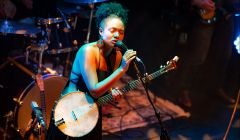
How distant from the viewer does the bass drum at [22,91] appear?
170 inches

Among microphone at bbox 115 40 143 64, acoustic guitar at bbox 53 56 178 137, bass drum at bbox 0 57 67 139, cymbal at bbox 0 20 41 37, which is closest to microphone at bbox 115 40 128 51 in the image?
microphone at bbox 115 40 143 64

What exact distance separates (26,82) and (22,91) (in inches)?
5.2

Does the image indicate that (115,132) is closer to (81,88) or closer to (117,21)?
(81,88)

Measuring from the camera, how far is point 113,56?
132 inches

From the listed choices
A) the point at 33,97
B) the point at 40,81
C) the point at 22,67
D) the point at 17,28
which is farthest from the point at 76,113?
the point at 17,28

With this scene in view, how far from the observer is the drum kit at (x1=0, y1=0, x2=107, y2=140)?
14.1 ft

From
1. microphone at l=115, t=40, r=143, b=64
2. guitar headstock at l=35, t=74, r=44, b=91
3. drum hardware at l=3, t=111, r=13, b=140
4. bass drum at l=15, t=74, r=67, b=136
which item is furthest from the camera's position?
drum hardware at l=3, t=111, r=13, b=140

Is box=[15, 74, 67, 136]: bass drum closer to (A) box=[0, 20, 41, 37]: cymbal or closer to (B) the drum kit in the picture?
(B) the drum kit

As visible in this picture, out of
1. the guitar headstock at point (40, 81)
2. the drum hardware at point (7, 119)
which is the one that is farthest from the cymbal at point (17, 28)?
the drum hardware at point (7, 119)

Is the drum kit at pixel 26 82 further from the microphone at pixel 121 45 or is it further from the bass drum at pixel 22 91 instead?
the microphone at pixel 121 45

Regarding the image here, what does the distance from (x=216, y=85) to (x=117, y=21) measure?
12.8 ft

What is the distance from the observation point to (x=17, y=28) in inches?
185

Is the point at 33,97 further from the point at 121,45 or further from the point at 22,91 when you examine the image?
the point at 121,45

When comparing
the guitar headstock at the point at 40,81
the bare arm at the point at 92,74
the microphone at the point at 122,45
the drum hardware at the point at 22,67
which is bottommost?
the guitar headstock at the point at 40,81
